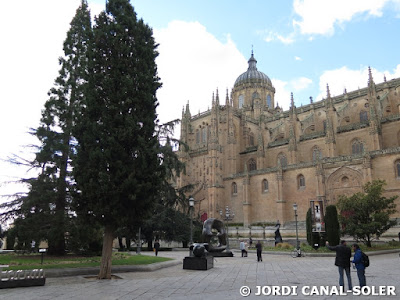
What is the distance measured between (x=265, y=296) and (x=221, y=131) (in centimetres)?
4330

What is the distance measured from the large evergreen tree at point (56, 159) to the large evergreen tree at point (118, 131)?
1.12 meters

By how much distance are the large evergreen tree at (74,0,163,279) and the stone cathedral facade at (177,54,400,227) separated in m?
18.0

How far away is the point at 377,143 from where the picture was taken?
35188 millimetres

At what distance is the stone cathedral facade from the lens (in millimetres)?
35156

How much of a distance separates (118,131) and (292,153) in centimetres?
3419

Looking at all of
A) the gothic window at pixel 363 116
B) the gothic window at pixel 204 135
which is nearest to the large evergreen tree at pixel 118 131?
the gothic window at pixel 363 116

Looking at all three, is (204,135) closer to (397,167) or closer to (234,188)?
(234,188)

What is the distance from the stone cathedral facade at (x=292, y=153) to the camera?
35.2 m

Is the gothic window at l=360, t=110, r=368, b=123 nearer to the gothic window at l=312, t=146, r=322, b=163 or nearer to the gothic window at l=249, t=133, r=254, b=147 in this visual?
the gothic window at l=312, t=146, r=322, b=163

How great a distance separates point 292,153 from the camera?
4269 cm

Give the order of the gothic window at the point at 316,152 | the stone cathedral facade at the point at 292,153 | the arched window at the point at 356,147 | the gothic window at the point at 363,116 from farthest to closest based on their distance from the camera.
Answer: the gothic window at the point at 363,116 → the gothic window at the point at 316,152 → the arched window at the point at 356,147 → the stone cathedral facade at the point at 292,153

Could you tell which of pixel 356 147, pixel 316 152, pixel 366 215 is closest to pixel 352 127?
pixel 356 147

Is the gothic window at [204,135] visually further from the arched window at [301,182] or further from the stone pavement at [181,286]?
the stone pavement at [181,286]

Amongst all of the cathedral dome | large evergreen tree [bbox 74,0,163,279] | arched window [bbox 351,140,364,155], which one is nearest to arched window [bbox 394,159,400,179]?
arched window [bbox 351,140,364,155]
